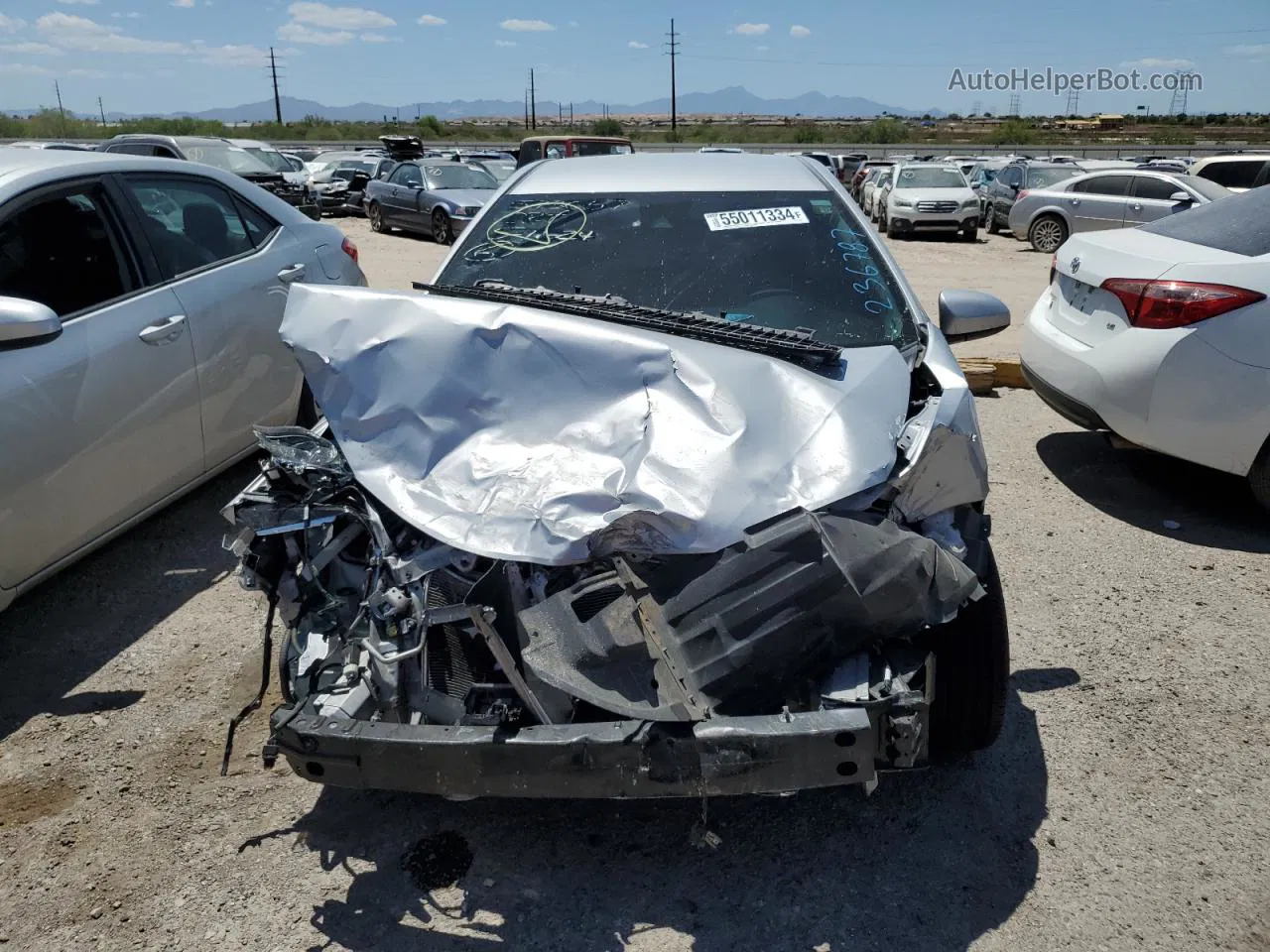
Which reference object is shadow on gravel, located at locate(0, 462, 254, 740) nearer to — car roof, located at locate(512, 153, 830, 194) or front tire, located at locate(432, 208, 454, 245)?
car roof, located at locate(512, 153, 830, 194)

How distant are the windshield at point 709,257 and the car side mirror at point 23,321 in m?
1.43

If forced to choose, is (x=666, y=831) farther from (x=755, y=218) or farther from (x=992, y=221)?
(x=992, y=221)

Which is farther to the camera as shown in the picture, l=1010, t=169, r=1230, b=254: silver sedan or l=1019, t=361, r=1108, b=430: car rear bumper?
l=1010, t=169, r=1230, b=254: silver sedan

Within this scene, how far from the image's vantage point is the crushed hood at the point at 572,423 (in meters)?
2.44

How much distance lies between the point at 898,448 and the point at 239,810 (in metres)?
2.32

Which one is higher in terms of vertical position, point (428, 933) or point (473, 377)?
point (473, 377)

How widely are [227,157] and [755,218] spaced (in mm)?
16896

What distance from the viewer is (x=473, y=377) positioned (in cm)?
291

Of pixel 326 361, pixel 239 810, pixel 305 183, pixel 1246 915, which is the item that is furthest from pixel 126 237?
pixel 305 183

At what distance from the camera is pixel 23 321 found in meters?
3.37

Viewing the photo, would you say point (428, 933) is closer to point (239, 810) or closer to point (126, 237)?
point (239, 810)

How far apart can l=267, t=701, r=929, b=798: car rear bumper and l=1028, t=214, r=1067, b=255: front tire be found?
1753 centimetres

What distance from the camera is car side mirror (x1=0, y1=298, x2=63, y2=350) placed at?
11.0 feet

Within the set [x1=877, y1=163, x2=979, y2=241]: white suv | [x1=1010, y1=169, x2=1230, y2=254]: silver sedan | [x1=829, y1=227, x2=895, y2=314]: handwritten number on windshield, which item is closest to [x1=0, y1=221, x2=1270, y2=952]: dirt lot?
[x1=829, y1=227, x2=895, y2=314]: handwritten number on windshield
